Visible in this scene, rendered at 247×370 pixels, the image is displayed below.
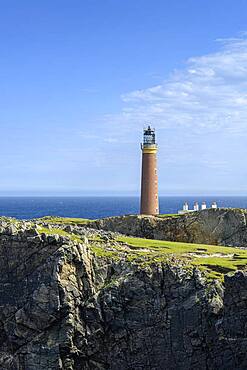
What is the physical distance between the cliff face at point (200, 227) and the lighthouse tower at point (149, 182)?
440 inches

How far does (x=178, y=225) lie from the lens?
253 feet

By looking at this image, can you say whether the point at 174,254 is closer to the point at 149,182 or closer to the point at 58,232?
the point at 58,232

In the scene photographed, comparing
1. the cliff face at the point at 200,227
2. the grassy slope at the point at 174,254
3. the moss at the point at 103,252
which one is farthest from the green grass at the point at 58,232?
the cliff face at the point at 200,227

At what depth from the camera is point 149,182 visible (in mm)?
90500

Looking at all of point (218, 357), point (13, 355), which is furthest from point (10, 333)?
point (218, 357)

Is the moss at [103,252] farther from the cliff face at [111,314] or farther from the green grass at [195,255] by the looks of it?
the green grass at [195,255]

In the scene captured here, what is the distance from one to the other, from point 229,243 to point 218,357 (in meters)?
31.2

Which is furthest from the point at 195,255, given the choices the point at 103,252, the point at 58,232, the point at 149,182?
the point at 149,182

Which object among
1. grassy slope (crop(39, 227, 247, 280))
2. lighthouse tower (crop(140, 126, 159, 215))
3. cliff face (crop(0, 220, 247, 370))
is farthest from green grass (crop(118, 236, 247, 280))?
lighthouse tower (crop(140, 126, 159, 215))

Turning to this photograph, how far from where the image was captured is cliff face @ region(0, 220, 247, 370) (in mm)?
45344

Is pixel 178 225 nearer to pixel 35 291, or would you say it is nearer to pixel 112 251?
pixel 112 251

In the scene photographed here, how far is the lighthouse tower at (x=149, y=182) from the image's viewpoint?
90.1 m

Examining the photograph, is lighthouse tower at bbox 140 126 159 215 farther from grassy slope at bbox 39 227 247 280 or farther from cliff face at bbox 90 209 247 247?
grassy slope at bbox 39 227 247 280

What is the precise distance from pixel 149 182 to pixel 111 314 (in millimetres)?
43874
